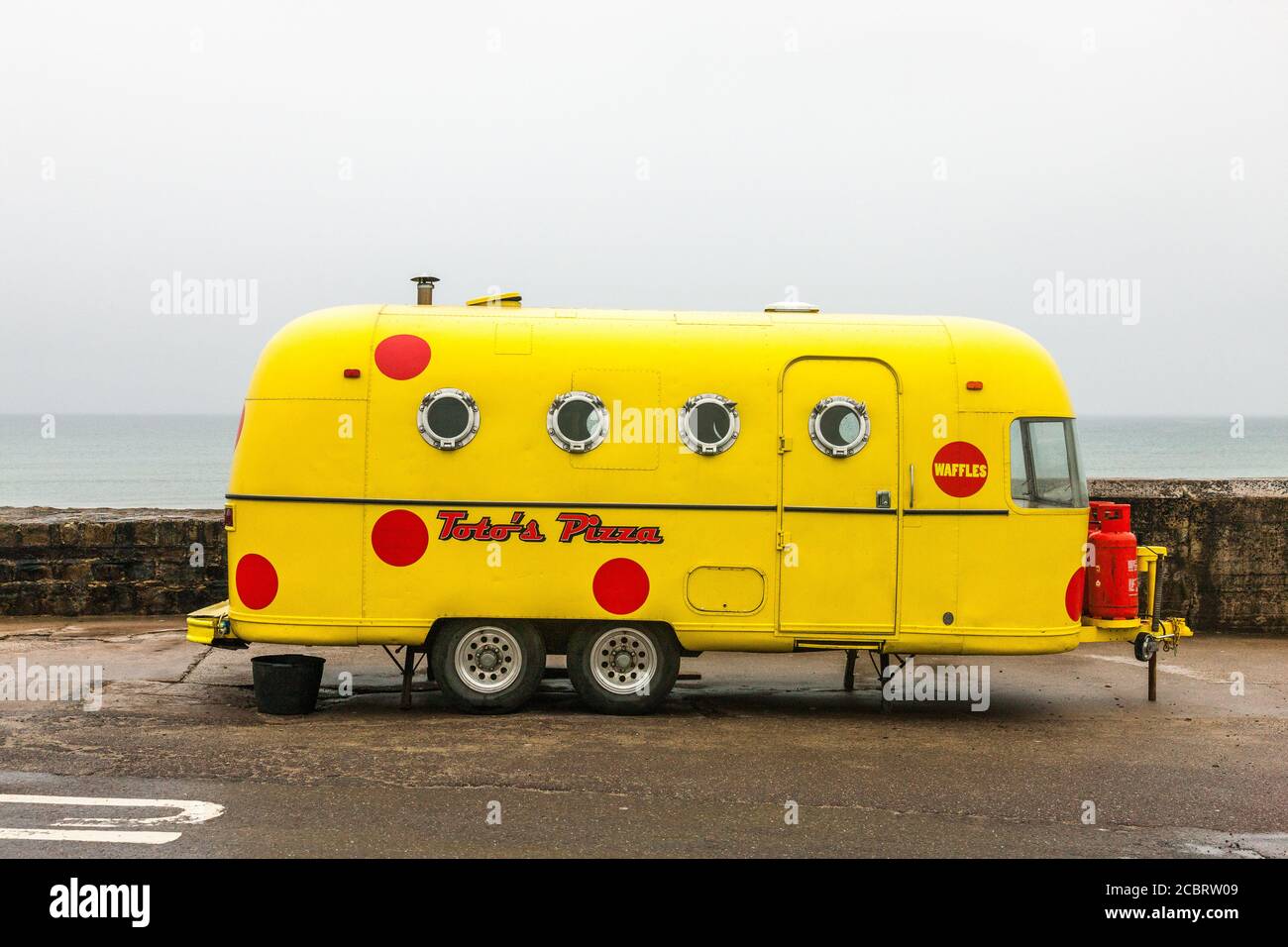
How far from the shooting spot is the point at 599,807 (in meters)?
7.42

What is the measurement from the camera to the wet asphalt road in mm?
6863

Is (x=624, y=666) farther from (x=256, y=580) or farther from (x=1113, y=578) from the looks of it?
(x=1113, y=578)

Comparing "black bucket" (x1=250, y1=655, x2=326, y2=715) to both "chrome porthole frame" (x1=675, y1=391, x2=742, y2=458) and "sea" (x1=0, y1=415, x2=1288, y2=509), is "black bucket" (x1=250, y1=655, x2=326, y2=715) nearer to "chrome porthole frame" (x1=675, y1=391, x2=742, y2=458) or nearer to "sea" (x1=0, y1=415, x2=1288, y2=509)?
"chrome porthole frame" (x1=675, y1=391, x2=742, y2=458)

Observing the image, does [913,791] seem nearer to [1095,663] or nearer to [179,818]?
[179,818]

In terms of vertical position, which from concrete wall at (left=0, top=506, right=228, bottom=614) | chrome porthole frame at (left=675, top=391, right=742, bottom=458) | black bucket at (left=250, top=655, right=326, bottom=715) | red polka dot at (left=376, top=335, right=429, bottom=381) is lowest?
black bucket at (left=250, top=655, right=326, bottom=715)

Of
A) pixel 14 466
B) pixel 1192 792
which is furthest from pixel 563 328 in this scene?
pixel 14 466

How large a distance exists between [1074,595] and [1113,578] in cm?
49

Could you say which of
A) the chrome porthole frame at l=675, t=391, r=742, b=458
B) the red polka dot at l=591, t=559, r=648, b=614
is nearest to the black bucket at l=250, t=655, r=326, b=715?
the red polka dot at l=591, t=559, r=648, b=614

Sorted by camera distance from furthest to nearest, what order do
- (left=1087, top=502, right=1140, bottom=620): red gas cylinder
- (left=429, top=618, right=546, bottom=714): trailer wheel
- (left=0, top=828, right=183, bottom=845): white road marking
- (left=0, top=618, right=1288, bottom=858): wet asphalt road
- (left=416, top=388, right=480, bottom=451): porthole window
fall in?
(left=1087, top=502, right=1140, bottom=620): red gas cylinder → (left=429, top=618, right=546, bottom=714): trailer wheel → (left=416, top=388, right=480, bottom=451): porthole window → (left=0, top=618, right=1288, bottom=858): wet asphalt road → (left=0, top=828, right=183, bottom=845): white road marking

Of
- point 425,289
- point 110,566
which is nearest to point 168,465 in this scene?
point 110,566

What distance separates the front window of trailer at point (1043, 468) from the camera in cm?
999

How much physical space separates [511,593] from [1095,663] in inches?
250

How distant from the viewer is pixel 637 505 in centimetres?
988

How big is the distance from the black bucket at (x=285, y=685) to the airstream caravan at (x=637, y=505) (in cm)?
24
